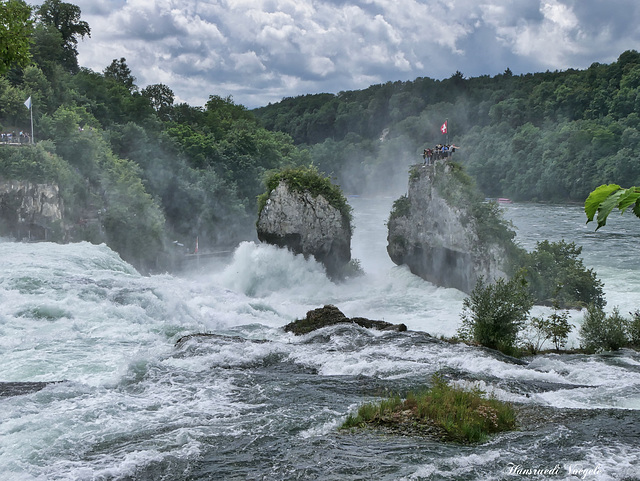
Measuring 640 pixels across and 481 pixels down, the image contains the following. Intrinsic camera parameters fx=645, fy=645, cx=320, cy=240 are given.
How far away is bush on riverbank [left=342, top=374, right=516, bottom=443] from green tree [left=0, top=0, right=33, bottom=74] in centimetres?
1011

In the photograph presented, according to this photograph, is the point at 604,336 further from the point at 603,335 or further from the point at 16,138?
the point at 16,138

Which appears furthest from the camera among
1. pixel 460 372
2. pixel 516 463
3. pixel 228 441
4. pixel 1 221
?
pixel 1 221

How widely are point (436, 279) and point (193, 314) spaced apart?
18.8 metres

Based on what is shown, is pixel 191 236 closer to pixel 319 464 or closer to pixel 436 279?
pixel 436 279

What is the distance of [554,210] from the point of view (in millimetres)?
84250

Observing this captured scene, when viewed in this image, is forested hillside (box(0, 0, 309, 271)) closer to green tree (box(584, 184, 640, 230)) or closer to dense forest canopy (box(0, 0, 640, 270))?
dense forest canopy (box(0, 0, 640, 270))

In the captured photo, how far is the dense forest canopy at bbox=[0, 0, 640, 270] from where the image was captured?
53406 mm

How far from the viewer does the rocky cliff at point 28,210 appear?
4550cm

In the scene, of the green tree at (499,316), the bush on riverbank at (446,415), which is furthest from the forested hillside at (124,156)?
the bush on riverbank at (446,415)

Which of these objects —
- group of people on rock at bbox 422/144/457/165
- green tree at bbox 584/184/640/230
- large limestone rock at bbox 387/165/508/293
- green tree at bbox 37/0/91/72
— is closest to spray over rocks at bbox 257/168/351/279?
large limestone rock at bbox 387/165/508/293

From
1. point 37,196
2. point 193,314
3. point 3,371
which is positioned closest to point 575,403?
point 3,371

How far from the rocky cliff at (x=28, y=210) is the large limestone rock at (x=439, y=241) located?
81.6ft

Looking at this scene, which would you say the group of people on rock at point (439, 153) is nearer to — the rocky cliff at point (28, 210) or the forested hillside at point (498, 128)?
the rocky cliff at point (28, 210)

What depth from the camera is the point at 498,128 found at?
118750 mm
